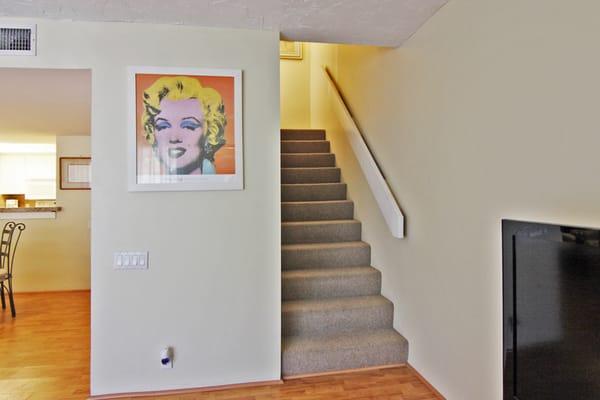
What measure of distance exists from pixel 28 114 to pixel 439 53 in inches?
148

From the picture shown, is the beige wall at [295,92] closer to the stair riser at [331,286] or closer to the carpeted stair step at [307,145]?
the carpeted stair step at [307,145]

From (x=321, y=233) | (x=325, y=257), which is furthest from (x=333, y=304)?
(x=321, y=233)

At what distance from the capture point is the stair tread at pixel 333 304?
2.92 metres

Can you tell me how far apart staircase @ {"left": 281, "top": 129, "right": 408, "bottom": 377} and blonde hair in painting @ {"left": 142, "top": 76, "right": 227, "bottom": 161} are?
1258 millimetres

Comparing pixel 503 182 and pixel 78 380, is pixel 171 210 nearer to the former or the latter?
pixel 78 380

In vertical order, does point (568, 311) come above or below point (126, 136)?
below

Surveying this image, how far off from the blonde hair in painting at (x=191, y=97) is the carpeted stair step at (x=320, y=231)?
1.32 meters

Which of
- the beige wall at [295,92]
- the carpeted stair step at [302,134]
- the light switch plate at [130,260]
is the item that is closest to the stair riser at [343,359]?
the light switch plate at [130,260]

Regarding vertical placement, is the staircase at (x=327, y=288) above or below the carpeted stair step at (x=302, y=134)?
below

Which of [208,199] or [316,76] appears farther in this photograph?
[316,76]

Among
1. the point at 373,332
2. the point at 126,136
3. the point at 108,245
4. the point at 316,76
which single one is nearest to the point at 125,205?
the point at 108,245

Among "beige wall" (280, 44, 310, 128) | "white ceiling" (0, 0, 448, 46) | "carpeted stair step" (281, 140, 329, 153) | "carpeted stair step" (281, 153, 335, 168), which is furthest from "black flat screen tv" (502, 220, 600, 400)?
"beige wall" (280, 44, 310, 128)

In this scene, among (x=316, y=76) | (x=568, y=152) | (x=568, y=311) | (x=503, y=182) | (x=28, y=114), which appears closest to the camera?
(x=568, y=311)

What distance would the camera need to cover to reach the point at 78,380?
2629mm
